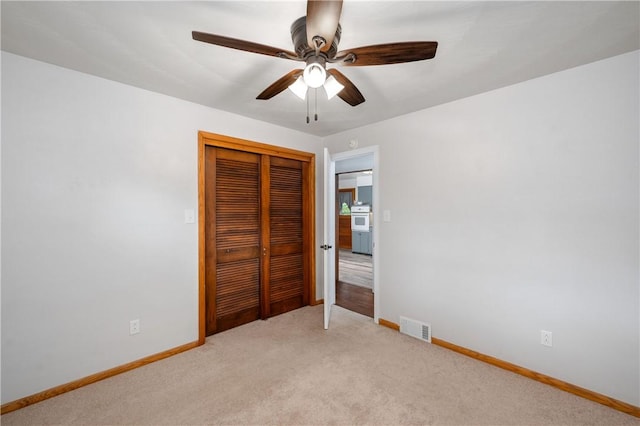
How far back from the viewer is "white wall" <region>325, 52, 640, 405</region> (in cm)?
182

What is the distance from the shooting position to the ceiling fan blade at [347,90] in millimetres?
1567

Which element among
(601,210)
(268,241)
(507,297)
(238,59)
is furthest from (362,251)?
(238,59)

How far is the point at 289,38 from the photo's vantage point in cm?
162

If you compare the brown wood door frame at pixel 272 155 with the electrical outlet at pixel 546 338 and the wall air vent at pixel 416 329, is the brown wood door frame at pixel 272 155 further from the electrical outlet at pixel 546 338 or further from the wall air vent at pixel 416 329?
the electrical outlet at pixel 546 338

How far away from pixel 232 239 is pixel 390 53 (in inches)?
94.9

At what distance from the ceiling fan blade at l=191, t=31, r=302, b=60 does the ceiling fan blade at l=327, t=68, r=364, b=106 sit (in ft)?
0.90

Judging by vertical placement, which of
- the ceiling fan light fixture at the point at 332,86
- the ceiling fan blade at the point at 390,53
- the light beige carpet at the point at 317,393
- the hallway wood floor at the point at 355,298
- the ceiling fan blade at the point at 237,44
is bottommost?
the light beige carpet at the point at 317,393

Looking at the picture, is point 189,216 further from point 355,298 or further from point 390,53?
point 355,298

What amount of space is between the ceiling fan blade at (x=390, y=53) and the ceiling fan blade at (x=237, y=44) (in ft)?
1.00

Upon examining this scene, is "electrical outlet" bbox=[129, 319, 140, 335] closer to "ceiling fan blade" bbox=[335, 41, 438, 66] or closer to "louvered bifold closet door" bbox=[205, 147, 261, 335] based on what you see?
"louvered bifold closet door" bbox=[205, 147, 261, 335]

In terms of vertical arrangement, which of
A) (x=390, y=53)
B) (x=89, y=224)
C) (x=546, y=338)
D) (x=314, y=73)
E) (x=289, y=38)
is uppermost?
(x=289, y=38)

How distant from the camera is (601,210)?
6.18 ft

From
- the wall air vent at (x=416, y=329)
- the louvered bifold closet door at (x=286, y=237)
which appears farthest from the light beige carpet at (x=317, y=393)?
the louvered bifold closet door at (x=286, y=237)

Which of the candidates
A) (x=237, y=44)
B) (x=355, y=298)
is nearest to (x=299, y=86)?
(x=237, y=44)
